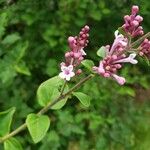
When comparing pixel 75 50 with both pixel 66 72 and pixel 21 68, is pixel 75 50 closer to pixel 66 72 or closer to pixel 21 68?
pixel 66 72

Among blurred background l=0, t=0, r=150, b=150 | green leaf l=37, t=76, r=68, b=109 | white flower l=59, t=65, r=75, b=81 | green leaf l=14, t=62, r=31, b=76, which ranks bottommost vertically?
blurred background l=0, t=0, r=150, b=150

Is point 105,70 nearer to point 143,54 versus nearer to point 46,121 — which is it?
point 143,54

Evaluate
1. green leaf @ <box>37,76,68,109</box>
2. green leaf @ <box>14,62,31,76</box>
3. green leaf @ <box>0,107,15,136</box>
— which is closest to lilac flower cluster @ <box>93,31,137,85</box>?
green leaf @ <box>37,76,68,109</box>

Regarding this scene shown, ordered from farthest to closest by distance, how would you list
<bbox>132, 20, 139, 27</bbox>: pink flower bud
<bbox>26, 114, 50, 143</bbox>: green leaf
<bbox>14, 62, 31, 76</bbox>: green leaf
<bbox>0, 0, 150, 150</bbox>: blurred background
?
<bbox>0, 0, 150, 150</bbox>: blurred background
<bbox>14, 62, 31, 76</bbox>: green leaf
<bbox>26, 114, 50, 143</bbox>: green leaf
<bbox>132, 20, 139, 27</bbox>: pink flower bud

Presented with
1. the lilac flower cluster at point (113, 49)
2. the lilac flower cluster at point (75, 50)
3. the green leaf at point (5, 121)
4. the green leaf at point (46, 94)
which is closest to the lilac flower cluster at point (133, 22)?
the lilac flower cluster at point (113, 49)

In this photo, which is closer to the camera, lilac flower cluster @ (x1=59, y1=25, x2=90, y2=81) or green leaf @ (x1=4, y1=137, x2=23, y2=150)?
lilac flower cluster @ (x1=59, y1=25, x2=90, y2=81)

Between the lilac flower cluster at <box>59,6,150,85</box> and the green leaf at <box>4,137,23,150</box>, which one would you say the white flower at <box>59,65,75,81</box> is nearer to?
the lilac flower cluster at <box>59,6,150,85</box>

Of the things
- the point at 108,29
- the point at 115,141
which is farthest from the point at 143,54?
the point at 108,29
